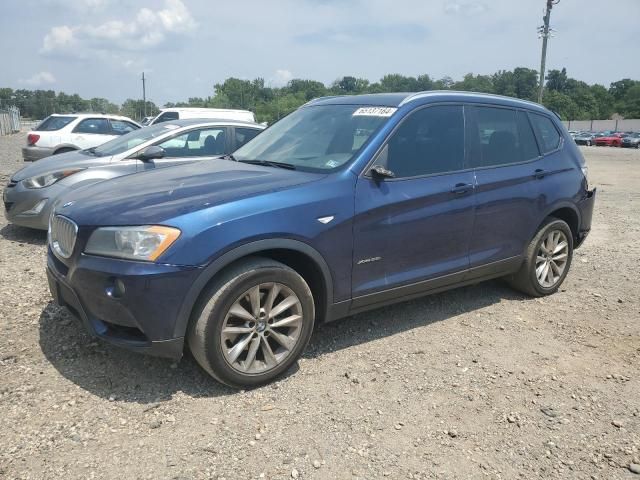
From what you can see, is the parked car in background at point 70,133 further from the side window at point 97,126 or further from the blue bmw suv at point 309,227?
the blue bmw suv at point 309,227

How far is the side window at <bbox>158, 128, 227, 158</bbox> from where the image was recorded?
6.70m

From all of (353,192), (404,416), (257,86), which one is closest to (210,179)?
(353,192)

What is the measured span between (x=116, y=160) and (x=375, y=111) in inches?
150

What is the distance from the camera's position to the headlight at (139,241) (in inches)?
115

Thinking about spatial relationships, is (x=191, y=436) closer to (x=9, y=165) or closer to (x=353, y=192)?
(x=353, y=192)

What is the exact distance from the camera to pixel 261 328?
10.8ft

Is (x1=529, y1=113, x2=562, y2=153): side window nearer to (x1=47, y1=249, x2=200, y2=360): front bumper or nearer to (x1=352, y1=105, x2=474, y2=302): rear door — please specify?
(x1=352, y1=105, x2=474, y2=302): rear door

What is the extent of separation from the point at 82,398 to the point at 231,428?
930 mm

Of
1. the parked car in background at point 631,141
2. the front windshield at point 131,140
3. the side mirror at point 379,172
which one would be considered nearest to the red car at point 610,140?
the parked car in background at point 631,141

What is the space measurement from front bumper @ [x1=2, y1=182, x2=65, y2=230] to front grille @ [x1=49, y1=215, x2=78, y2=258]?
9.32 feet

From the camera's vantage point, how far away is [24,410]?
3.00m

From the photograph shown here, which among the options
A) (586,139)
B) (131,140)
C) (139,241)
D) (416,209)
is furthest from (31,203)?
(586,139)

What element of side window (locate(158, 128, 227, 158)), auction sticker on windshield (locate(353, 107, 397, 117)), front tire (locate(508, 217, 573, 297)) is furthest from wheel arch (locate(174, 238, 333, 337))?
side window (locate(158, 128, 227, 158))

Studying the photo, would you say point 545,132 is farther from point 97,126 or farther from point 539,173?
point 97,126
